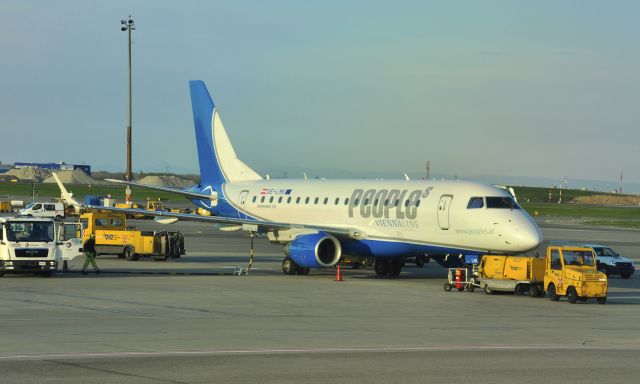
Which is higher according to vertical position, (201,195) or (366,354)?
(201,195)

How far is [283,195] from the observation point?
183ft

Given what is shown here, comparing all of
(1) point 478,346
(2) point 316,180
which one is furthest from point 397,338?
(2) point 316,180

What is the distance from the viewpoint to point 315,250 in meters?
47.9

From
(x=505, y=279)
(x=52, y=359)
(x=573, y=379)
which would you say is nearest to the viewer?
(x=573, y=379)

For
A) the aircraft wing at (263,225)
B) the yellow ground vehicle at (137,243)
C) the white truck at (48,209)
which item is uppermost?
the white truck at (48,209)

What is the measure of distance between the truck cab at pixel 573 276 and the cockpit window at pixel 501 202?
16.0ft

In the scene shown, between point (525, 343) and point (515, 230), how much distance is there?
16527mm

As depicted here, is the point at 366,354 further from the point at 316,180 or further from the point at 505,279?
the point at 316,180

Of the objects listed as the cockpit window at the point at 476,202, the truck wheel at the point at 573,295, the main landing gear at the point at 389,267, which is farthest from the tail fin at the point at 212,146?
the truck wheel at the point at 573,295

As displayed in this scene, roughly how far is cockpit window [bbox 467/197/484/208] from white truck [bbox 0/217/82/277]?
16.6 metres

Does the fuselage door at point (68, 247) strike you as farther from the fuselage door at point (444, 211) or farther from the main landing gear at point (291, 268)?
the fuselage door at point (444, 211)

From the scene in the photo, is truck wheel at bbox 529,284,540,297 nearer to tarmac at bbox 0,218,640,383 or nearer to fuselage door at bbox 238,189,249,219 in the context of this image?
tarmac at bbox 0,218,640,383

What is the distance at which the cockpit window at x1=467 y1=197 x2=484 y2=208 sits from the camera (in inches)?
1763

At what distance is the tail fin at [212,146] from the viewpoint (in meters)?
61.4
